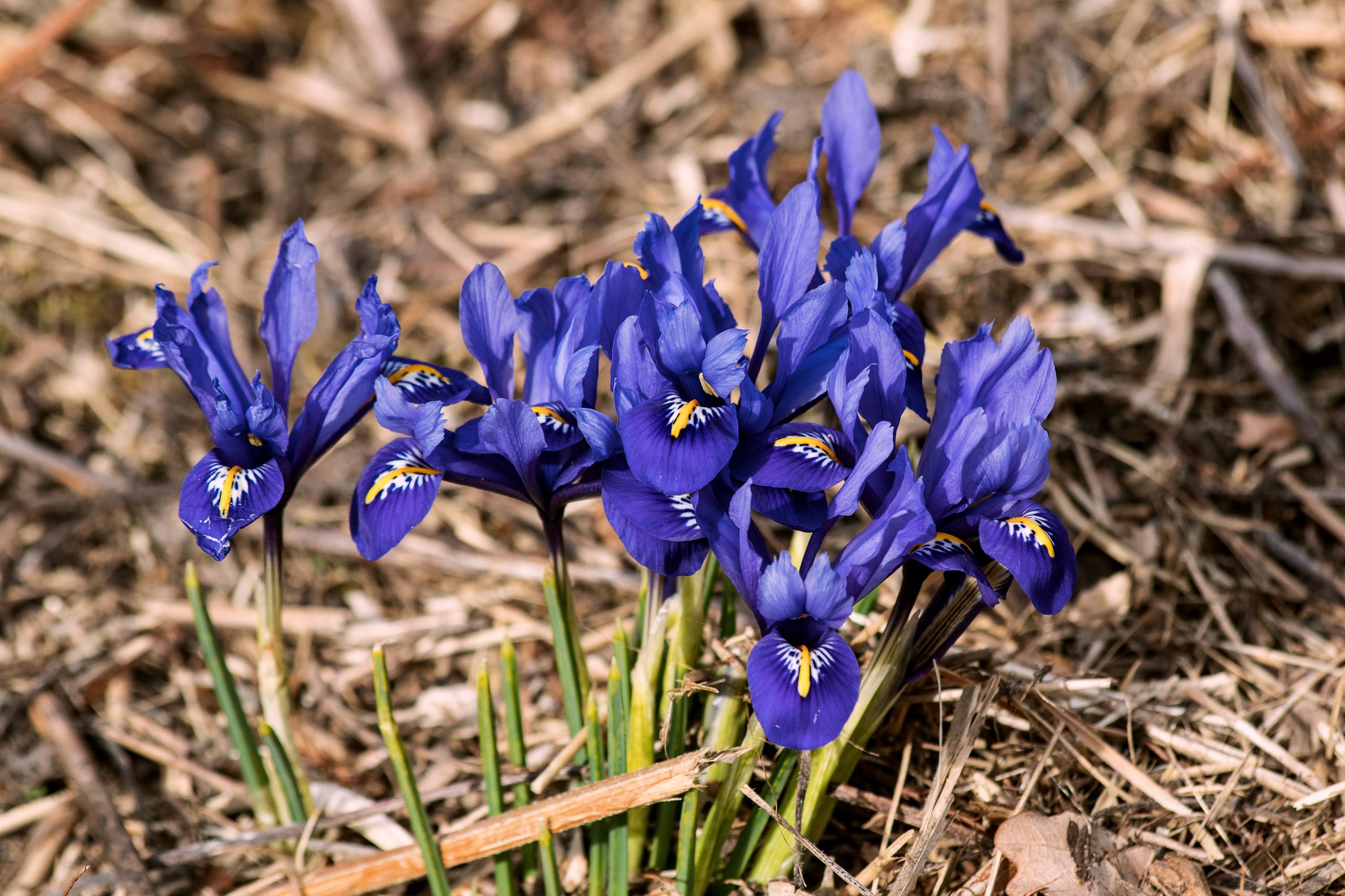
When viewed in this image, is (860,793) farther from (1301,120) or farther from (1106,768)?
(1301,120)

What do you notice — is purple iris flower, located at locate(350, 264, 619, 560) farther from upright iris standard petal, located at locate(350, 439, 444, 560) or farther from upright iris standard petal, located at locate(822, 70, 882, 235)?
upright iris standard petal, located at locate(822, 70, 882, 235)

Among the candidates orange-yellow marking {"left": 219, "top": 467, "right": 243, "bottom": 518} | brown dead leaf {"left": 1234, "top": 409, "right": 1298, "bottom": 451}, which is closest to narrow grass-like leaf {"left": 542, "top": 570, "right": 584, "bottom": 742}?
orange-yellow marking {"left": 219, "top": 467, "right": 243, "bottom": 518}

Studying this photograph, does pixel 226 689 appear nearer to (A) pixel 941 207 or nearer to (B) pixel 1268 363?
(A) pixel 941 207

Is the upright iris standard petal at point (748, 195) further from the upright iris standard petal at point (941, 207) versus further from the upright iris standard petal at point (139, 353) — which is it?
the upright iris standard petal at point (139, 353)

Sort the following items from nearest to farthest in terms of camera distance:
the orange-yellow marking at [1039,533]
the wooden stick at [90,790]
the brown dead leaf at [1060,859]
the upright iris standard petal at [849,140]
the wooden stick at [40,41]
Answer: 1. the orange-yellow marking at [1039,533]
2. the brown dead leaf at [1060,859]
3. the upright iris standard petal at [849,140]
4. the wooden stick at [90,790]
5. the wooden stick at [40,41]

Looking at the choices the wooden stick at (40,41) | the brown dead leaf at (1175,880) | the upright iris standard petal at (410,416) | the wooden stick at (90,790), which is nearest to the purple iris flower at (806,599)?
the upright iris standard petal at (410,416)


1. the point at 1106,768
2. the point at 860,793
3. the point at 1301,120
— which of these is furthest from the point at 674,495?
the point at 1301,120

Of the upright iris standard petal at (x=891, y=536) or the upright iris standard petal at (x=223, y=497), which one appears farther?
the upright iris standard petal at (x=223, y=497)
